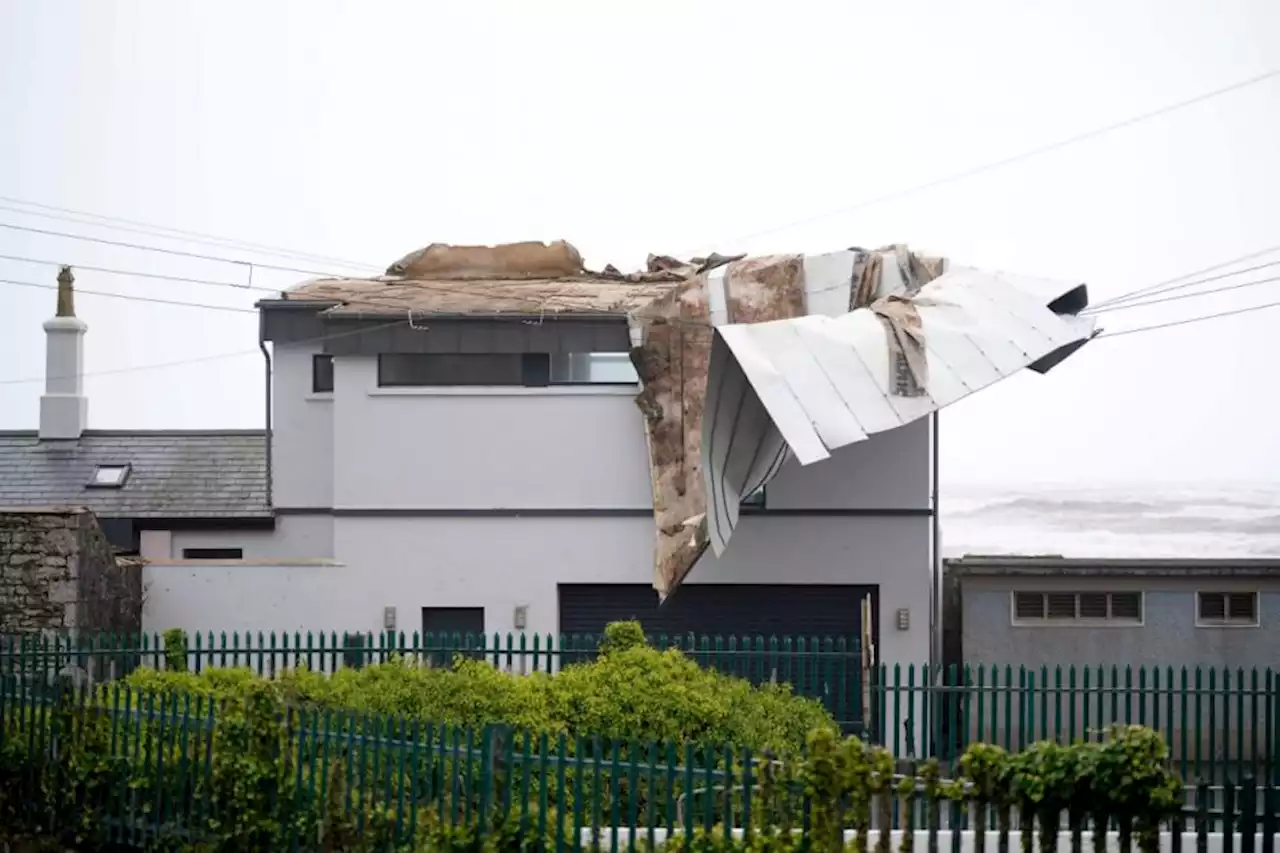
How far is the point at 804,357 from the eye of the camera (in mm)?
21156

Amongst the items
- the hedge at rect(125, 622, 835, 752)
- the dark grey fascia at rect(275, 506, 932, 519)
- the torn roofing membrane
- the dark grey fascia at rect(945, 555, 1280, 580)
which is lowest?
the hedge at rect(125, 622, 835, 752)

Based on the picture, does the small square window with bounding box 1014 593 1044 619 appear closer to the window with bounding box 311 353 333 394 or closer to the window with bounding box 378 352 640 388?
the window with bounding box 378 352 640 388

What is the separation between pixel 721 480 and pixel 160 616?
9282 millimetres

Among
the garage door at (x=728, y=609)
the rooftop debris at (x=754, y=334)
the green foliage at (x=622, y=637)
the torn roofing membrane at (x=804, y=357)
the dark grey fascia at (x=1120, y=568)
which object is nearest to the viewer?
the green foliage at (x=622, y=637)

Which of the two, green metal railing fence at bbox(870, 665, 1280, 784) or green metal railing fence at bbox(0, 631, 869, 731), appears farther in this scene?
green metal railing fence at bbox(0, 631, 869, 731)

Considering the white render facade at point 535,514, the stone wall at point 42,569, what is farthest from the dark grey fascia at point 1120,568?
the stone wall at point 42,569

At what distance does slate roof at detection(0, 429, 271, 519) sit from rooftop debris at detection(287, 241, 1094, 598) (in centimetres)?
331

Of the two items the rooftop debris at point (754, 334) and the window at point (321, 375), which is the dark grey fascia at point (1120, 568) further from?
the window at point (321, 375)

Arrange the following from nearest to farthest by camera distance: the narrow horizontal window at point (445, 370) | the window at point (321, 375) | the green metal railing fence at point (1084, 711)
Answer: the green metal railing fence at point (1084, 711), the narrow horizontal window at point (445, 370), the window at point (321, 375)

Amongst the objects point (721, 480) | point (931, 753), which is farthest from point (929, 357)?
point (931, 753)

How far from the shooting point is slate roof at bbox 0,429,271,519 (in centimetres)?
2773

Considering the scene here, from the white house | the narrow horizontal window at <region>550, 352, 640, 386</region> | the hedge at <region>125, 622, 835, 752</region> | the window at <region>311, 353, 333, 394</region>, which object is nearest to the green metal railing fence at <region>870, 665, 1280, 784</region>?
the hedge at <region>125, 622, 835, 752</region>

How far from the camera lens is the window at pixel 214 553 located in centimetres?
2777

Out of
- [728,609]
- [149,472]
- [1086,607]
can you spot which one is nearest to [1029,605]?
[1086,607]
